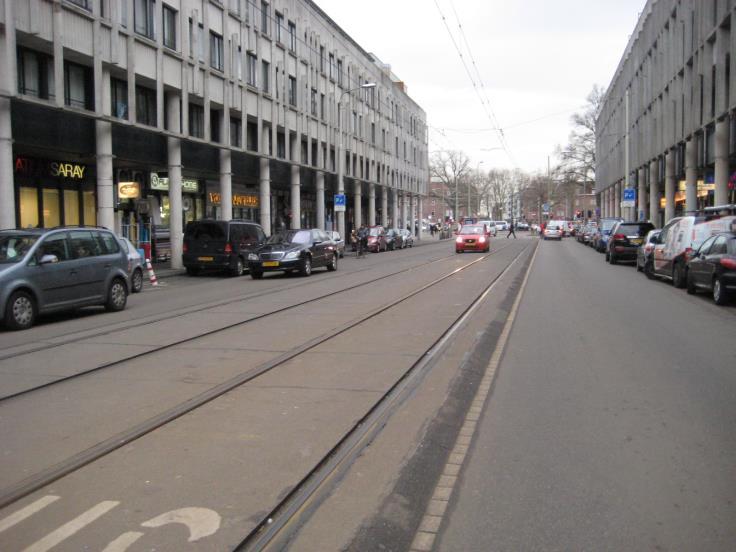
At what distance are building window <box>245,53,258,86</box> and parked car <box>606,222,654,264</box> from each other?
17.3 m

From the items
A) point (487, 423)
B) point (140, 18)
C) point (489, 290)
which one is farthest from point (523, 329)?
point (140, 18)

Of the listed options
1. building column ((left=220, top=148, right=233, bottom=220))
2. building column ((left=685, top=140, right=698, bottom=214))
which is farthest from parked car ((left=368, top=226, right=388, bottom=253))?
building column ((left=685, top=140, right=698, bottom=214))

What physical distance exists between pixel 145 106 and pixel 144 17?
3148mm

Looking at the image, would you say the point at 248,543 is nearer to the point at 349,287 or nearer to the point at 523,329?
the point at 523,329

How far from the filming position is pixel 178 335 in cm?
1012

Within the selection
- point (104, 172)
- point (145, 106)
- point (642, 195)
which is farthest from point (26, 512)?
point (642, 195)

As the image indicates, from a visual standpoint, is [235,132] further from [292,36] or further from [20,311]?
[20,311]

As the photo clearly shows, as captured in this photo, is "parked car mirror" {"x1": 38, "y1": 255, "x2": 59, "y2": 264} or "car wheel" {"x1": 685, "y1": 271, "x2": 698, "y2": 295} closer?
"parked car mirror" {"x1": 38, "y1": 255, "x2": 59, "y2": 264}

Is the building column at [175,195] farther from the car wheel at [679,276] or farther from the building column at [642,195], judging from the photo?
the building column at [642,195]

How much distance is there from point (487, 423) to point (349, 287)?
40.3 feet

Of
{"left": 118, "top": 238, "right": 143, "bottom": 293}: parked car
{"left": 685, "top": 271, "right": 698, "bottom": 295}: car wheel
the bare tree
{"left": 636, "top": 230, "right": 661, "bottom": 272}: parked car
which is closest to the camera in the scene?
{"left": 685, "top": 271, "right": 698, "bottom": 295}: car wheel

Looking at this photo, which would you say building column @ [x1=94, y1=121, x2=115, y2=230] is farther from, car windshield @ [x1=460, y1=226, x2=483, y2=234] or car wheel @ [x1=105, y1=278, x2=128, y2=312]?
car windshield @ [x1=460, y1=226, x2=483, y2=234]

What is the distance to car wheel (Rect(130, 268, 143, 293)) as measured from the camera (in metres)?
17.6

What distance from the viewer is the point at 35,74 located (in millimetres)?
20672
